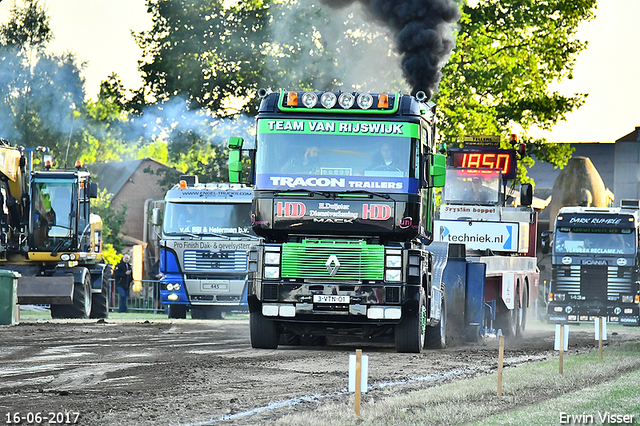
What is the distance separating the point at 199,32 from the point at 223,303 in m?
A: 16.1

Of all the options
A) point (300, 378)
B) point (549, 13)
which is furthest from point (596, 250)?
point (300, 378)

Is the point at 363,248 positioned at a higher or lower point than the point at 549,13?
lower

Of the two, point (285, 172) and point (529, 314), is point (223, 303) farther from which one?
point (285, 172)

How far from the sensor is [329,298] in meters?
16.4

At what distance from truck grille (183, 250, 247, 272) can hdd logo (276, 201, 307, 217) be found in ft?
38.6

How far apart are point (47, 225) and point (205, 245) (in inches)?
150

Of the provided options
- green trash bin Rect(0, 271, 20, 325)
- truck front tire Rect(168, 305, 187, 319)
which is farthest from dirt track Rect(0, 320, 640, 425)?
truck front tire Rect(168, 305, 187, 319)

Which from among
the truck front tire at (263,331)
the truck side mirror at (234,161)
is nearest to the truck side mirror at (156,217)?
the truck front tire at (263,331)

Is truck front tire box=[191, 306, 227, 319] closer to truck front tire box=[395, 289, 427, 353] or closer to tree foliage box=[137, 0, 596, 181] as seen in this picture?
tree foliage box=[137, 0, 596, 181]

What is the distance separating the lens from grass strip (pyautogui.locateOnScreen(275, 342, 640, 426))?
10.2 metres

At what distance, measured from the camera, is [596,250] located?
33938 mm

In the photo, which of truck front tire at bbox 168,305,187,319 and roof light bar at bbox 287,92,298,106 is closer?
roof light bar at bbox 287,92,298,106

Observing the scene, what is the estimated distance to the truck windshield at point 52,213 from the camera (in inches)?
1089

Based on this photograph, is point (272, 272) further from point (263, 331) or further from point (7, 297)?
point (7, 297)
